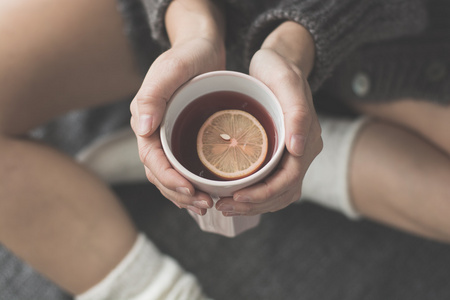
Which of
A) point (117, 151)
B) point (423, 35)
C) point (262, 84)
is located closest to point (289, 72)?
point (262, 84)

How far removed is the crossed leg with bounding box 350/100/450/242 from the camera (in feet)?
2.32

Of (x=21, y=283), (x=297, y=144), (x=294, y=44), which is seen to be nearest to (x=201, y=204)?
(x=297, y=144)

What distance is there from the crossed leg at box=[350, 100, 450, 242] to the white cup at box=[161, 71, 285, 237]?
0.36 m

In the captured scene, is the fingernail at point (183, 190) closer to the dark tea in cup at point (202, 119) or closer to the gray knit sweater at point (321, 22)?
the dark tea in cup at point (202, 119)

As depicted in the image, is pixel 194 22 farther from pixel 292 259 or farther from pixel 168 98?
pixel 292 259

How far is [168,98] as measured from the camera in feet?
1.41

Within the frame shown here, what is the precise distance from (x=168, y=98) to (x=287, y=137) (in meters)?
0.12

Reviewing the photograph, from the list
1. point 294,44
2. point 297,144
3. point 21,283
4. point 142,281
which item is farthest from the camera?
point 21,283

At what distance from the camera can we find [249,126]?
1.50 ft

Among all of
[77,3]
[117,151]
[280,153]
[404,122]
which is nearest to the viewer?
[280,153]

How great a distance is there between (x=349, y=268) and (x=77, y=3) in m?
0.69

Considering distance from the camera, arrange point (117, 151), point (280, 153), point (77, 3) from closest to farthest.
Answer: point (280, 153)
point (77, 3)
point (117, 151)

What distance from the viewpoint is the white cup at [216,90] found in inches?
15.6

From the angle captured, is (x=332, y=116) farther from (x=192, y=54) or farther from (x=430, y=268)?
(x=192, y=54)
